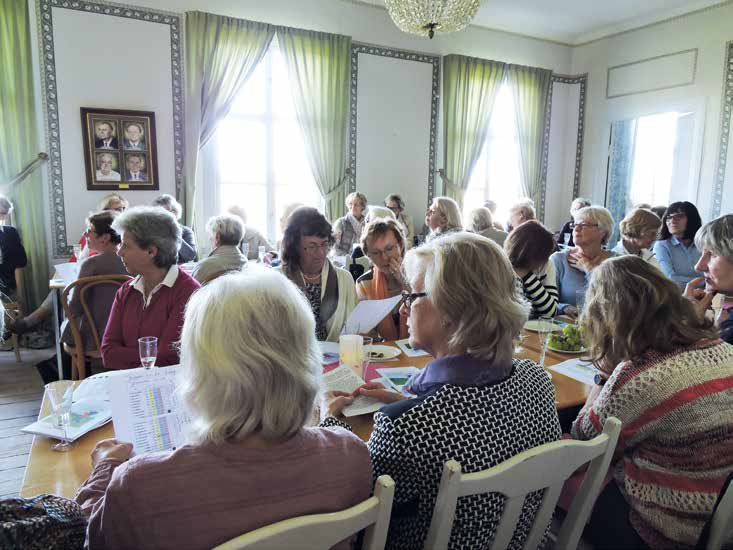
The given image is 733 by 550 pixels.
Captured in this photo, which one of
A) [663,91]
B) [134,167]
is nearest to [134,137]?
[134,167]

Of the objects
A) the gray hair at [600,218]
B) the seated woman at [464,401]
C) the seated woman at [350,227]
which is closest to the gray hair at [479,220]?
the seated woman at [350,227]

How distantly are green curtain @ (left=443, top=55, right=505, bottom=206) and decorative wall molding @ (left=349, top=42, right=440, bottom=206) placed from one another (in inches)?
4.7

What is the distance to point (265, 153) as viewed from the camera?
5883mm

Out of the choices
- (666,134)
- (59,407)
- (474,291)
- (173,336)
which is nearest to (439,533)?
(474,291)

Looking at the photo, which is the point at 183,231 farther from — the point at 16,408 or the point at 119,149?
the point at 16,408

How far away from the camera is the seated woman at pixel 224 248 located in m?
3.29

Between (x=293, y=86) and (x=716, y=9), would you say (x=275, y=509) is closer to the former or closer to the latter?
(x=293, y=86)

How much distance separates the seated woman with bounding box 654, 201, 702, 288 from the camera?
4.20 m

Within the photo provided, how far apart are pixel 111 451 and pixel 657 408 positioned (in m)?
1.27

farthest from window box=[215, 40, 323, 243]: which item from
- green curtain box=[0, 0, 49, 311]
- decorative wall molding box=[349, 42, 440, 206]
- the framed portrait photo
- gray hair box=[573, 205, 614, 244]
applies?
gray hair box=[573, 205, 614, 244]

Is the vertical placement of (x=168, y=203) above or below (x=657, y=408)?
above

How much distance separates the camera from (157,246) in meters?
2.13

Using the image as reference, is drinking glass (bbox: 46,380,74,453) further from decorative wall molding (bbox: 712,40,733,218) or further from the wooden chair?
decorative wall molding (bbox: 712,40,733,218)

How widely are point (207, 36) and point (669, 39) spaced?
5328mm
